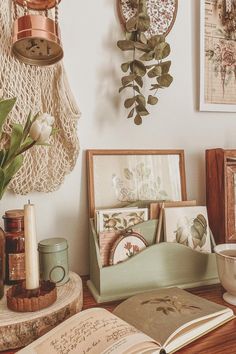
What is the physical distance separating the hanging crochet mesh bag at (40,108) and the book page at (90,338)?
396 millimetres

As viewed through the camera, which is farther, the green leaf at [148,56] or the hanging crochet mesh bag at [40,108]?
the green leaf at [148,56]

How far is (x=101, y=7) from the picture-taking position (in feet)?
3.07

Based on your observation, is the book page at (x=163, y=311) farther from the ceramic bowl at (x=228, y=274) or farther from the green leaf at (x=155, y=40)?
the green leaf at (x=155, y=40)

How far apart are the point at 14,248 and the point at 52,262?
101mm

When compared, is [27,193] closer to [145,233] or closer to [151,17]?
[145,233]

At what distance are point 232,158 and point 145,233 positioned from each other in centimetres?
37

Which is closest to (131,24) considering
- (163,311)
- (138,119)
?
(138,119)

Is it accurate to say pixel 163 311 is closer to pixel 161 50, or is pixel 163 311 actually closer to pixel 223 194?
pixel 223 194

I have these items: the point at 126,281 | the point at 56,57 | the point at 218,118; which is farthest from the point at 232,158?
the point at 56,57

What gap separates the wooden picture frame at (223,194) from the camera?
0.96 m

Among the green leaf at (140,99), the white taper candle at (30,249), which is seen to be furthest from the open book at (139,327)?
the green leaf at (140,99)

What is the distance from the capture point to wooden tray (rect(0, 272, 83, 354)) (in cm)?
60

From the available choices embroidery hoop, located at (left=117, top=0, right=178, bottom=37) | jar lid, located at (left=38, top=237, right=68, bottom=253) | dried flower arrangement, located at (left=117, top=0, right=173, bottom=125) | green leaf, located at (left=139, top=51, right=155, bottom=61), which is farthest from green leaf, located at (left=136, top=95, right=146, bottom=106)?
jar lid, located at (left=38, top=237, right=68, bottom=253)

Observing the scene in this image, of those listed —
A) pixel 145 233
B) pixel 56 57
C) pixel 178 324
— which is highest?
pixel 56 57
